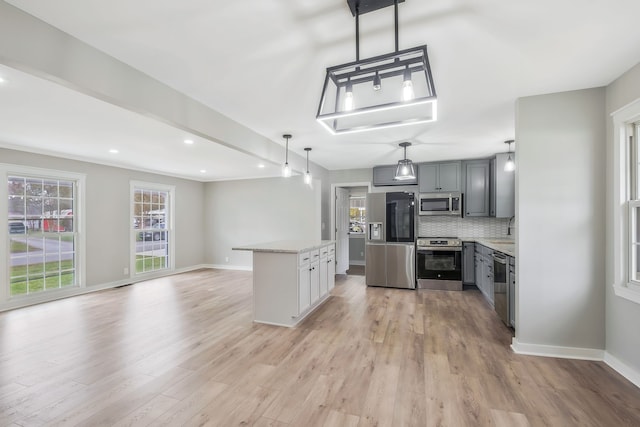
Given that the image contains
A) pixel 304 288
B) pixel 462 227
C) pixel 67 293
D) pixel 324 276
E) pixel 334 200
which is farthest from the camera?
pixel 334 200

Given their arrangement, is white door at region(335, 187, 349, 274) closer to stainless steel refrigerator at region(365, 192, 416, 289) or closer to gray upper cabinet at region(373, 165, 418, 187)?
gray upper cabinet at region(373, 165, 418, 187)

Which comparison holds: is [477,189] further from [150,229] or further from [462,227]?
[150,229]

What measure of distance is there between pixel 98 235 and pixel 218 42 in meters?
5.06

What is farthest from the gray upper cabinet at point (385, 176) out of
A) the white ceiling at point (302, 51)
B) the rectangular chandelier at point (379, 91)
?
the rectangular chandelier at point (379, 91)

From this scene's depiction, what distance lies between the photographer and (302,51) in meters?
1.91

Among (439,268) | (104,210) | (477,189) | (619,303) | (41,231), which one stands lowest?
(439,268)

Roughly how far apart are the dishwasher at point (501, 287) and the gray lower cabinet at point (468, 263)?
1328 mm

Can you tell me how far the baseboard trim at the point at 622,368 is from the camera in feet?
7.19

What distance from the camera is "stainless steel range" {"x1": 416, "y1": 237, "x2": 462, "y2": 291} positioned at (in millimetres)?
5065

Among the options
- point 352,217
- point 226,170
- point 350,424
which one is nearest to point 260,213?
point 226,170

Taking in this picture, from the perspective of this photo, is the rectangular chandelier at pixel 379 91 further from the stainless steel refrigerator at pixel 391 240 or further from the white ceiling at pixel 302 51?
the stainless steel refrigerator at pixel 391 240

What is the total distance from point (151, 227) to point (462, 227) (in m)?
6.62

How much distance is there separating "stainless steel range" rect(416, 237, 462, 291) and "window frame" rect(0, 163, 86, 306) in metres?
5.96

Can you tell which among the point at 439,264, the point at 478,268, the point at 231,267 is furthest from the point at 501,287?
the point at 231,267
